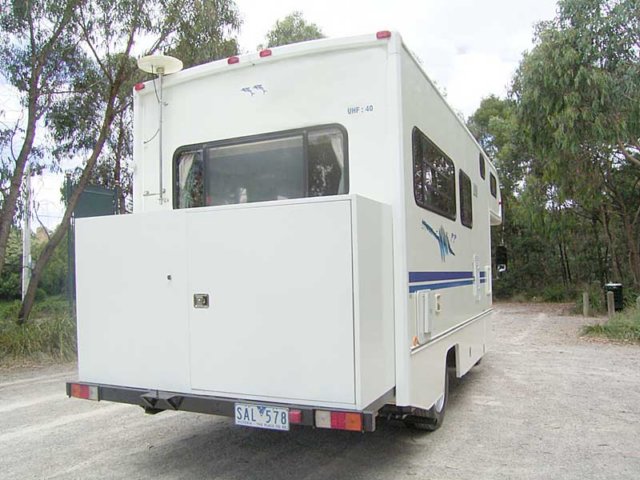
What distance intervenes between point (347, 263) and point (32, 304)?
880 cm

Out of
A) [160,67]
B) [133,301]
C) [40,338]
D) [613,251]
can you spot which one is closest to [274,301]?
[133,301]

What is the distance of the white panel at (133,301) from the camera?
370 cm

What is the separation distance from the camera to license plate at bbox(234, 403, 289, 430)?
325 cm

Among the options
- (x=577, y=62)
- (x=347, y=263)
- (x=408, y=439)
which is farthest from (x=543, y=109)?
(x=347, y=263)

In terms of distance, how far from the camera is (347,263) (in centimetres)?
321

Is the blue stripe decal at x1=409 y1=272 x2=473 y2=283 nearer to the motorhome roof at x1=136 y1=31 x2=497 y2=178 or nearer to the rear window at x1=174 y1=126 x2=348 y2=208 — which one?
the rear window at x1=174 y1=126 x2=348 y2=208

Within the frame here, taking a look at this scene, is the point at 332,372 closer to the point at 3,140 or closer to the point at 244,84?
the point at 244,84

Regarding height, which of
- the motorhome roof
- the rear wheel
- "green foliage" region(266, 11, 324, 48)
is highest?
"green foliage" region(266, 11, 324, 48)

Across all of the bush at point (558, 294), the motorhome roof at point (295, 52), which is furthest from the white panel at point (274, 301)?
the bush at point (558, 294)

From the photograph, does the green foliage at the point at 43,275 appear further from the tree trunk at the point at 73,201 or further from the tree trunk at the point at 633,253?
the tree trunk at the point at 633,253

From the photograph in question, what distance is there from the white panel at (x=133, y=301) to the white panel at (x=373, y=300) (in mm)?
1234

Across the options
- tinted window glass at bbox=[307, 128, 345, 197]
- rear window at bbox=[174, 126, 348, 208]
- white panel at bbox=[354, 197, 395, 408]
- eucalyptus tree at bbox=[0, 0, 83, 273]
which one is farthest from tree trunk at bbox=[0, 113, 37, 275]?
white panel at bbox=[354, 197, 395, 408]

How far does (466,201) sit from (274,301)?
328cm

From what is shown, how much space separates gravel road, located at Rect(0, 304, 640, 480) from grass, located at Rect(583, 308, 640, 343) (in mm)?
3753
